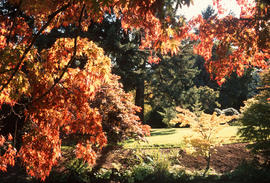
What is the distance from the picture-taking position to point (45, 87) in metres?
4.01

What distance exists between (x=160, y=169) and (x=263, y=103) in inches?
158

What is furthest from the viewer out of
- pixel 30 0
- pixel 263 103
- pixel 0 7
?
pixel 0 7

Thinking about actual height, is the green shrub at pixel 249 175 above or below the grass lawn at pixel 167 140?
below

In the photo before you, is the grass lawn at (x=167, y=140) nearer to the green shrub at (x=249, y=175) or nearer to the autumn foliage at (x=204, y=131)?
the autumn foliage at (x=204, y=131)

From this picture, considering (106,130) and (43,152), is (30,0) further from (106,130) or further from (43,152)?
(106,130)

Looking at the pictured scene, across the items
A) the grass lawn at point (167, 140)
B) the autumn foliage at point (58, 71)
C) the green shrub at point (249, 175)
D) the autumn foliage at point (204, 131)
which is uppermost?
the autumn foliage at point (58, 71)

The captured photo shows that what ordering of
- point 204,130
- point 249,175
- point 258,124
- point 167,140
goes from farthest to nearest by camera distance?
1. point 167,140
2. point 204,130
3. point 258,124
4. point 249,175

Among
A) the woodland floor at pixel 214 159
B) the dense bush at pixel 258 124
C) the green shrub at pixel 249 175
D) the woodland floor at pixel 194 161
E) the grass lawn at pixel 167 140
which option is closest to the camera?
the green shrub at pixel 249 175

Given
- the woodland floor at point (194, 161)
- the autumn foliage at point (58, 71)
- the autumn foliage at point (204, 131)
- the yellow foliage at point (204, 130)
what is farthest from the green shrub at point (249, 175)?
the autumn foliage at point (58, 71)

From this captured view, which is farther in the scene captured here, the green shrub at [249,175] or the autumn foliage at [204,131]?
the autumn foliage at [204,131]

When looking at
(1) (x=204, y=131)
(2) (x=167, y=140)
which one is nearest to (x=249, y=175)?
(1) (x=204, y=131)

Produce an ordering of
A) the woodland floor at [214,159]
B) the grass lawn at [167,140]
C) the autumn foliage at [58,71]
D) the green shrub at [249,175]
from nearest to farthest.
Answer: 1. the autumn foliage at [58,71]
2. the green shrub at [249,175]
3. the woodland floor at [214,159]
4. the grass lawn at [167,140]

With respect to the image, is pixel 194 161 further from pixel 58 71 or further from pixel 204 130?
pixel 58 71

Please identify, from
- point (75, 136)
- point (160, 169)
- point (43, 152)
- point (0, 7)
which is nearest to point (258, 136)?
point (160, 169)
